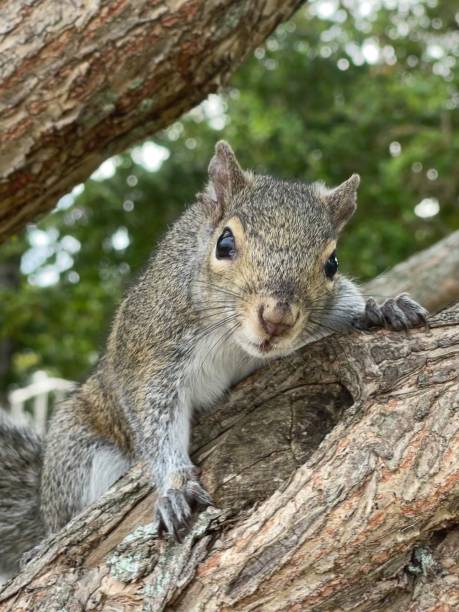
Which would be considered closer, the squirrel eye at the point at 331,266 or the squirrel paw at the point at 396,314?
the squirrel paw at the point at 396,314

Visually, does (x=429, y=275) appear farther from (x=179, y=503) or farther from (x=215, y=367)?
(x=179, y=503)

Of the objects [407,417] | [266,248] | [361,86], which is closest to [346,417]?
[407,417]

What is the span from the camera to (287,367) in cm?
240

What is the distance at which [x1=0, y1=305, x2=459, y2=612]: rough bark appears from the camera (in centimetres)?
183

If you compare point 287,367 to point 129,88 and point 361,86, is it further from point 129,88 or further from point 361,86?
point 361,86

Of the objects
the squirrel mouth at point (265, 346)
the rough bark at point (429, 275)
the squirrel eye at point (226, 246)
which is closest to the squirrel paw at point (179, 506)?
the squirrel mouth at point (265, 346)

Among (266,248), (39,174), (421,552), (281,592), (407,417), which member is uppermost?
(39,174)

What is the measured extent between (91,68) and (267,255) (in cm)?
96

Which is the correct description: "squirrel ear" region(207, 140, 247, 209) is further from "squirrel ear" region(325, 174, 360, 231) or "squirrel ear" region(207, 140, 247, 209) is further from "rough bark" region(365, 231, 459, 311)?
"rough bark" region(365, 231, 459, 311)

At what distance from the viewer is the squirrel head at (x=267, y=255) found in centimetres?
224

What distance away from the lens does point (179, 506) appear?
215 cm

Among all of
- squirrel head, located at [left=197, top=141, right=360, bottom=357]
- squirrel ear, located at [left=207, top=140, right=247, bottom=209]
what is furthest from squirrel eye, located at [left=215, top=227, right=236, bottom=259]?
squirrel ear, located at [left=207, top=140, right=247, bottom=209]

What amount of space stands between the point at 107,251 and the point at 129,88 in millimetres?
4374

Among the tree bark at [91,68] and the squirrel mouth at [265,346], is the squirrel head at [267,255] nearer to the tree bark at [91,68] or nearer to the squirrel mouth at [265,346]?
the squirrel mouth at [265,346]
